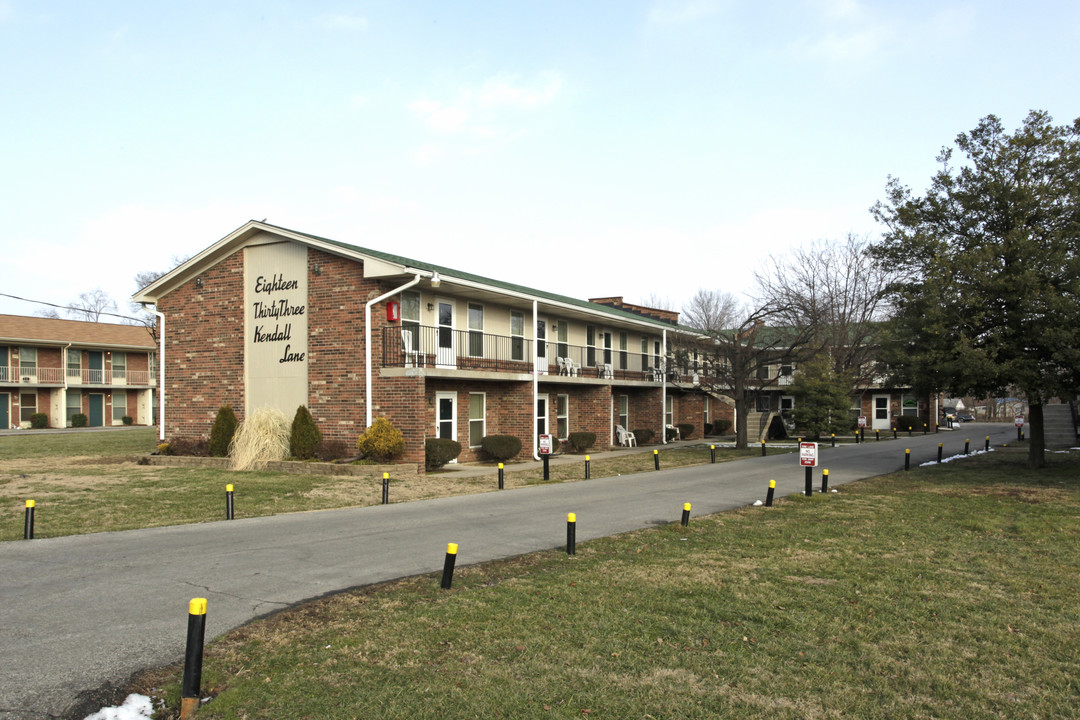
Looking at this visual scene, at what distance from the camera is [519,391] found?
24828mm

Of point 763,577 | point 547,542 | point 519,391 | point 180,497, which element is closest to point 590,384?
point 519,391

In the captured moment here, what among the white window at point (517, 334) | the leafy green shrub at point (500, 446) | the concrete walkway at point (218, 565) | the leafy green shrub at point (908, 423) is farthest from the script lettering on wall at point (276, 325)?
the leafy green shrub at point (908, 423)

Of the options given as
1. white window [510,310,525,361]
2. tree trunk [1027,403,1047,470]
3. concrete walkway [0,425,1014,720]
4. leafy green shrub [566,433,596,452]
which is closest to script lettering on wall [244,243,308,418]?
white window [510,310,525,361]

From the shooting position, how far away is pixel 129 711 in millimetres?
4824

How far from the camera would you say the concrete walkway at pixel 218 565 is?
18.7 feet

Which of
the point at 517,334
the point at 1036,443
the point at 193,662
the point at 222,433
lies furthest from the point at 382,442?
the point at 1036,443

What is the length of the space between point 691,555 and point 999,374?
11.9 metres

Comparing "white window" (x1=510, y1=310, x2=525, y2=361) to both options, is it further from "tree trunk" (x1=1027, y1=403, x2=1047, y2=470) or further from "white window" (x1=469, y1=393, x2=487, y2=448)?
"tree trunk" (x1=1027, y1=403, x2=1047, y2=470)

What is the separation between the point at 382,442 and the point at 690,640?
46.9ft

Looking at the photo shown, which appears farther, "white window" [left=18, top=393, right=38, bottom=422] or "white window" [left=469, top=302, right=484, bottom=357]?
"white window" [left=18, top=393, right=38, bottom=422]

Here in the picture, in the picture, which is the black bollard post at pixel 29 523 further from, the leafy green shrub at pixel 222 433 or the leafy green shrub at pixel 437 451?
the leafy green shrub at pixel 222 433

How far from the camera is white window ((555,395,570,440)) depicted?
2917 centimetres

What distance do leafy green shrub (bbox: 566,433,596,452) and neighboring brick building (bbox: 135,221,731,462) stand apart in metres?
1.08

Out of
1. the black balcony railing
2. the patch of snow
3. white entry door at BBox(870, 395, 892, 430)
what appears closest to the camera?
the patch of snow
